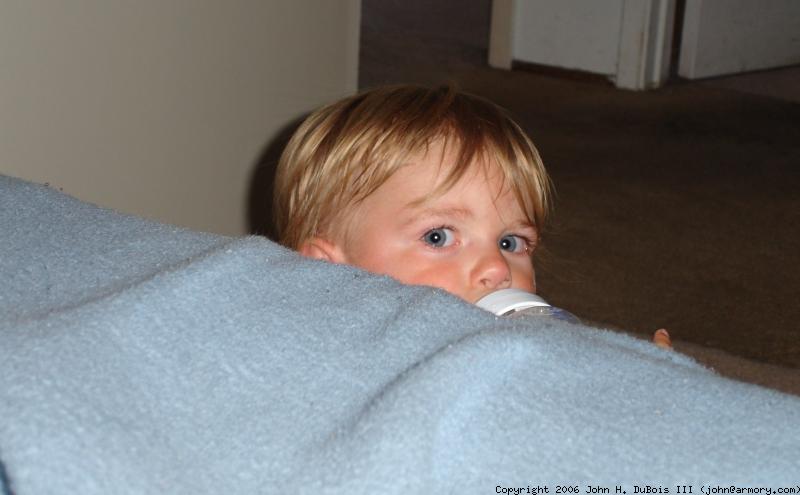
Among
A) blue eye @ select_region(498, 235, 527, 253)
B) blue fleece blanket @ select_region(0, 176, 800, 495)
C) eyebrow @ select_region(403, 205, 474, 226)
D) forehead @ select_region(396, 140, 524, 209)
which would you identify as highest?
blue fleece blanket @ select_region(0, 176, 800, 495)

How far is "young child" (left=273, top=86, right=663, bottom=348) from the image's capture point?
90 centimetres

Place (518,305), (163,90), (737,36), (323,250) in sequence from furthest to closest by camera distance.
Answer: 1. (737,36)
2. (163,90)
3. (323,250)
4. (518,305)

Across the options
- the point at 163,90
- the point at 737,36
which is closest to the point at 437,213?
the point at 163,90

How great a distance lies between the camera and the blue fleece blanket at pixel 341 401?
1.11 feet

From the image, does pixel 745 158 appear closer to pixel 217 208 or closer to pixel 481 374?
pixel 217 208

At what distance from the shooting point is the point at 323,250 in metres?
0.96

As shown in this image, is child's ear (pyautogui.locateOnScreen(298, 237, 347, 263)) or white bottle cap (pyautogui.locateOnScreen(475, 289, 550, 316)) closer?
Result: white bottle cap (pyautogui.locateOnScreen(475, 289, 550, 316))

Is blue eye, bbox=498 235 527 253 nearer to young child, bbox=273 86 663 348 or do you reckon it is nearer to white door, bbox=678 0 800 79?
young child, bbox=273 86 663 348

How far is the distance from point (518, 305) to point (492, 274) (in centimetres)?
14

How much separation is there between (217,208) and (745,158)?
1.72 metres

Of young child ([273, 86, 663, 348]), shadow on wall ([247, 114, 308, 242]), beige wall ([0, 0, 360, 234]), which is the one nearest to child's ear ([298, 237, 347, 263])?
young child ([273, 86, 663, 348])

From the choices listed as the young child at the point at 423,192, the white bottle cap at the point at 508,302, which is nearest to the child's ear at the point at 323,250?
the young child at the point at 423,192

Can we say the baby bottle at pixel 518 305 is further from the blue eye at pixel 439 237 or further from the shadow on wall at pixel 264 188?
the shadow on wall at pixel 264 188

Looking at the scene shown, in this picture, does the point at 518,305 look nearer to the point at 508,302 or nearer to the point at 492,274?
the point at 508,302
